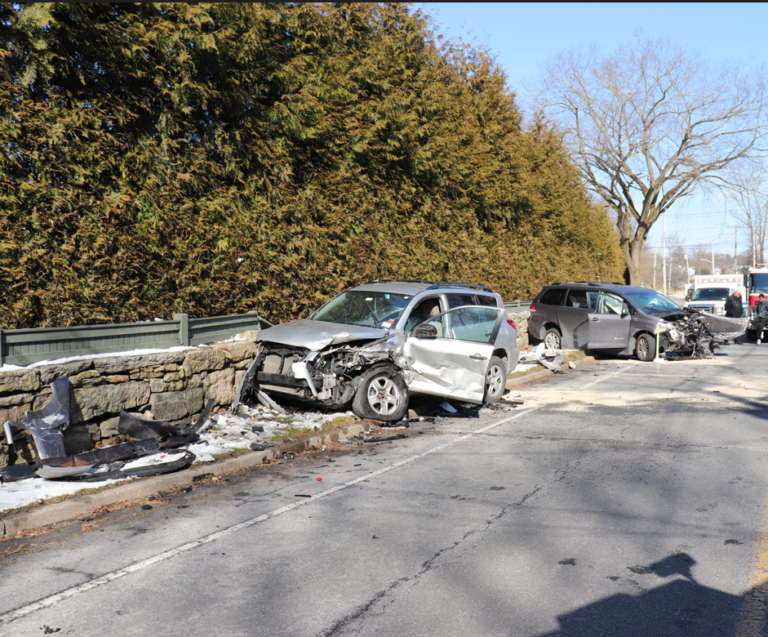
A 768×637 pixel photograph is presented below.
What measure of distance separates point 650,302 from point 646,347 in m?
1.39

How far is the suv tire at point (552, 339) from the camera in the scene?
19.4 meters

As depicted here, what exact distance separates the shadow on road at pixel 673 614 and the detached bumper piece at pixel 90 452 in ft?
14.1

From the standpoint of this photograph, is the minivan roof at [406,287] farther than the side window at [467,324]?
Yes

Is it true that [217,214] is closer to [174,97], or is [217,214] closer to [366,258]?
[174,97]

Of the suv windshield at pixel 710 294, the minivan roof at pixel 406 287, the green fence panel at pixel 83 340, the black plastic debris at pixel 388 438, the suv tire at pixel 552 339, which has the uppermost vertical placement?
the minivan roof at pixel 406 287

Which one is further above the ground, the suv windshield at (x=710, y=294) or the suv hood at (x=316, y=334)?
the suv hood at (x=316, y=334)

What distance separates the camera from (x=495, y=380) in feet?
37.0

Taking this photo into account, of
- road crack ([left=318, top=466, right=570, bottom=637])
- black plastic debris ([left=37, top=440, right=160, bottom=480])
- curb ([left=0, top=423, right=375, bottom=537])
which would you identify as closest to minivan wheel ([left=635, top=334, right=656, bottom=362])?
curb ([left=0, top=423, right=375, bottom=537])

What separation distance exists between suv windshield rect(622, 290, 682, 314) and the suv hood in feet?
35.6

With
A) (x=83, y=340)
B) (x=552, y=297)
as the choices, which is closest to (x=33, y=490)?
(x=83, y=340)

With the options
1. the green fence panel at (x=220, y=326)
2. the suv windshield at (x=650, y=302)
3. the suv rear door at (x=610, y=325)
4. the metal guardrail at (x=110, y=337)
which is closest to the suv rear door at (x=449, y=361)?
the green fence panel at (x=220, y=326)

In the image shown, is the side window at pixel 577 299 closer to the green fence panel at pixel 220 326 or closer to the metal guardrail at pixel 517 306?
the metal guardrail at pixel 517 306

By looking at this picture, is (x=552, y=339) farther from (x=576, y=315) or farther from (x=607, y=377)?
(x=607, y=377)

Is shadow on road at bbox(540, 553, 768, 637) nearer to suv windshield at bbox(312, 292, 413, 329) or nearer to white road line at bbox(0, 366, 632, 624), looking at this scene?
white road line at bbox(0, 366, 632, 624)
